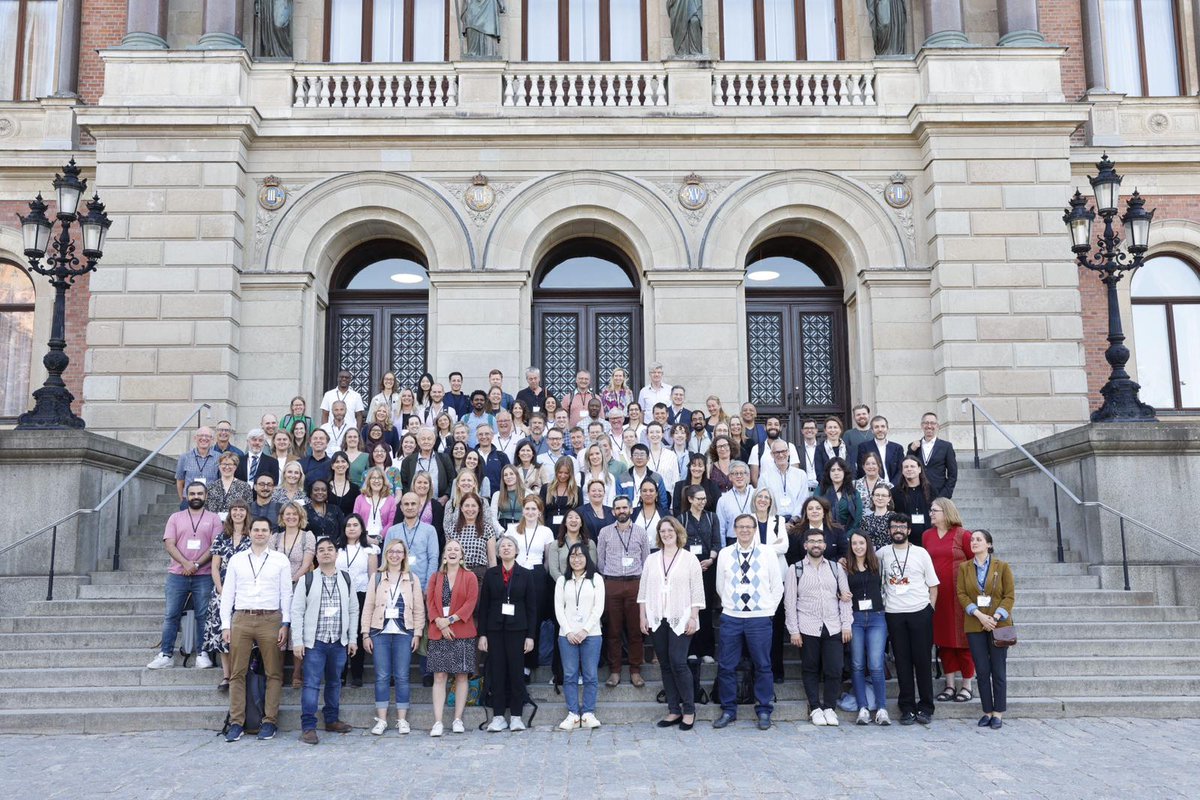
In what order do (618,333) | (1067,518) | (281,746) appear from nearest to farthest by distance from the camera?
(281,746), (1067,518), (618,333)

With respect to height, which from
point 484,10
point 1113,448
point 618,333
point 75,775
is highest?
point 484,10

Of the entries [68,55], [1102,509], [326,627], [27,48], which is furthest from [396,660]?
[27,48]

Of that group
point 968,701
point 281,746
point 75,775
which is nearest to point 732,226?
point 968,701

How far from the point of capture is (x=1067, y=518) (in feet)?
44.5

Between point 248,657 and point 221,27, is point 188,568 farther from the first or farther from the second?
point 221,27

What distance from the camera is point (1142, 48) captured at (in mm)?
20000

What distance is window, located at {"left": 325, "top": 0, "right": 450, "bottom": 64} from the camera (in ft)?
63.3

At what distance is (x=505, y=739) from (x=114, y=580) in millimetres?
5989

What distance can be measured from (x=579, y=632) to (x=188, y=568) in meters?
3.89

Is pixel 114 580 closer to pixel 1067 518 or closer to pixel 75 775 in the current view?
pixel 75 775

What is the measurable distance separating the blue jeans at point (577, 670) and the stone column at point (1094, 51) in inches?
614

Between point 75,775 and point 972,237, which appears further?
point 972,237

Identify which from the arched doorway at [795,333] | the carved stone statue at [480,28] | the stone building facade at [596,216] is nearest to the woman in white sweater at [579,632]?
the stone building facade at [596,216]

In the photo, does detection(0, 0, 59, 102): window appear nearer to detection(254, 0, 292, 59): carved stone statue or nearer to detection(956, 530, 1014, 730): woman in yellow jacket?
detection(254, 0, 292, 59): carved stone statue
